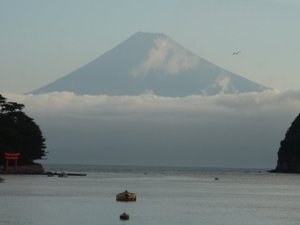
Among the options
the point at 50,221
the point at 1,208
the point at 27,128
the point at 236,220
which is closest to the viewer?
the point at 50,221

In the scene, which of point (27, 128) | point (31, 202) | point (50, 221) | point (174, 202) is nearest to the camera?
point (50, 221)

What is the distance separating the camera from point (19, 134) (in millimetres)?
186500

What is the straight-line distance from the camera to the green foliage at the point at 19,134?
18400 centimetres

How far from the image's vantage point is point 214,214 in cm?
8575

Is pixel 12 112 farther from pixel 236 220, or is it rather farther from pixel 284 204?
pixel 236 220

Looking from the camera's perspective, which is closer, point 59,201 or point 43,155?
point 59,201

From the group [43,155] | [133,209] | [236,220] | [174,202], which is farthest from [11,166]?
[236,220]

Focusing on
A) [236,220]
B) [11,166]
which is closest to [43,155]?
[11,166]

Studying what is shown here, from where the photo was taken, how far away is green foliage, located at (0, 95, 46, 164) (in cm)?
18400

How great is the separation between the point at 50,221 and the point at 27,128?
11949 cm

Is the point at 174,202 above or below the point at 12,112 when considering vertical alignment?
below

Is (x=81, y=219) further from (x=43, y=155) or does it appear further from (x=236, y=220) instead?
(x=43, y=155)

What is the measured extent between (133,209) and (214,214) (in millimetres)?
9213

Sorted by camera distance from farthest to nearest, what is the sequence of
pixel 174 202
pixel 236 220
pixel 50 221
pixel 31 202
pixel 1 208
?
pixel 174 202 < pixel 31 202 < pixel 1 208 < pixel 236 220 < pixel 50 221
